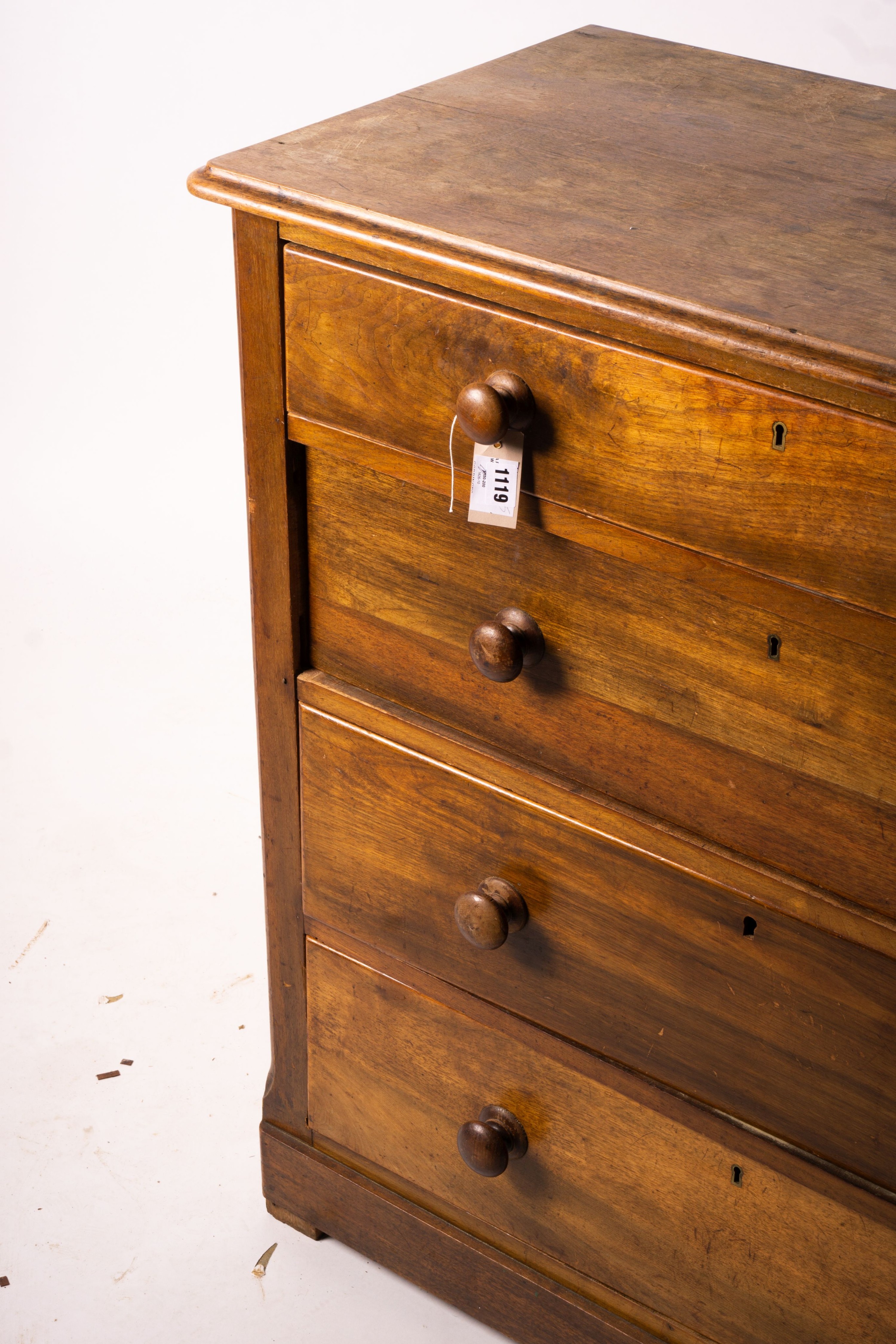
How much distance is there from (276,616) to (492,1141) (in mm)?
503

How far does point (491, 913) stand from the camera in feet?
3.80

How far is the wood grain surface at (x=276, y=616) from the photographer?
1.07 m

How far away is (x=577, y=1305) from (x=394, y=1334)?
23 centimetres

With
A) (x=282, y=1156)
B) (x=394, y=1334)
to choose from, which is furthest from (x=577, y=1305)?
(x=282, y=1156)

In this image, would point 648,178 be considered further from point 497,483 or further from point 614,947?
point 614,947

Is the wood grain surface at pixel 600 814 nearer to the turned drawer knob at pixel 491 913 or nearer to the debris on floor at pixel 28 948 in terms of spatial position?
the turned drawer knob at pixel 491 913

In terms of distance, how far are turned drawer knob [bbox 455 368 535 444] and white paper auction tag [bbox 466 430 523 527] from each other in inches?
1.0

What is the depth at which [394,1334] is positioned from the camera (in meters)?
1.49

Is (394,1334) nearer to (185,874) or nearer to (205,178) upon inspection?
(185,874)

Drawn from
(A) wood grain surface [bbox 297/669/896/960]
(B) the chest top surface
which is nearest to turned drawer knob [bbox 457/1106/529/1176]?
(A) wood grain surface [bbox 297/669/896/960]

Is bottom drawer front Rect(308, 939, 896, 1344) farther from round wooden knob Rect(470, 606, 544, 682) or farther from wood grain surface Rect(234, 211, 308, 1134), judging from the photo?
round wooden knob Rect(470, 606, 544, 682)

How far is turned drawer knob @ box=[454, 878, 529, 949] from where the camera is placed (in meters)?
1.16

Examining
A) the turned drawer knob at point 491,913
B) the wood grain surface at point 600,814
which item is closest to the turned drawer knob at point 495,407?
the wood grain surface at point 600,814

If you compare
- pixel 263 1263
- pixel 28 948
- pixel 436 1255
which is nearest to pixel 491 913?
pixel 436 1255
